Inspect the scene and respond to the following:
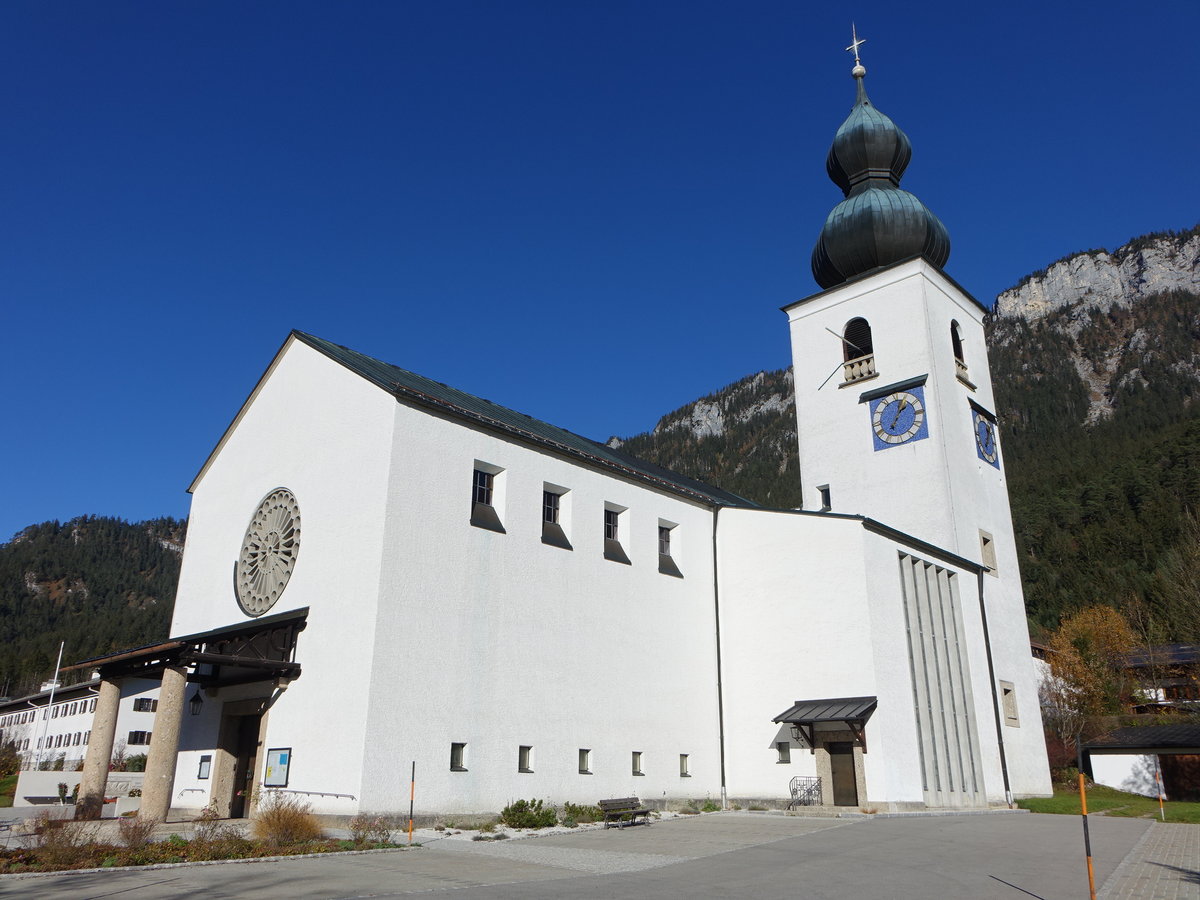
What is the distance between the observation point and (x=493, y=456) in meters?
22.1

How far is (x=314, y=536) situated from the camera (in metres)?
21.1

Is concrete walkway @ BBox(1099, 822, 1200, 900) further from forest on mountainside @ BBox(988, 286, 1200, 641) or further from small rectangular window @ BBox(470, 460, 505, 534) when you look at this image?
forest on mountainside @ BBox(988, 286, 1200, 641)

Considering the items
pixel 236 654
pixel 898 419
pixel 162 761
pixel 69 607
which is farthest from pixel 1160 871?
pixel 69 607

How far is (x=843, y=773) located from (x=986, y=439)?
1509 cm

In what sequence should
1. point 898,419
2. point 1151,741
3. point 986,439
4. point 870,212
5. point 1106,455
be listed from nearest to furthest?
point 898,419 < point 986,439 < point 870,212 < point 1151,741 < point 1106,455

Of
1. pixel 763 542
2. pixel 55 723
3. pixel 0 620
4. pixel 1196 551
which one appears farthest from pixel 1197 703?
pixel 0 620

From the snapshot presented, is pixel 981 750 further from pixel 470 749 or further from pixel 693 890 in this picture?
pixel 693 890

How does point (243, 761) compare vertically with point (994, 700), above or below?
below

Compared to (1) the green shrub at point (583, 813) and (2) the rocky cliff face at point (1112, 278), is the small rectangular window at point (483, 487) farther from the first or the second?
(2) the rocky cliff face at point (1112, 278)

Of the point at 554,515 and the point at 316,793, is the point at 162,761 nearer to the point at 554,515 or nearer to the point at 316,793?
the point at 316,793

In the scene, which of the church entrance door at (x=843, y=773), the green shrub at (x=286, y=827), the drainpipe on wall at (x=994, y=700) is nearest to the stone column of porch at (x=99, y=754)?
the green shrub at (x=286, y=827)

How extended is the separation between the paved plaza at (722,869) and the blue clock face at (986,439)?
619 inches

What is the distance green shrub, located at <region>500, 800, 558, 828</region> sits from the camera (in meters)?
18.6

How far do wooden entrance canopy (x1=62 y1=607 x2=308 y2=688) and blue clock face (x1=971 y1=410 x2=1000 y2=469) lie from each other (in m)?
23.1
